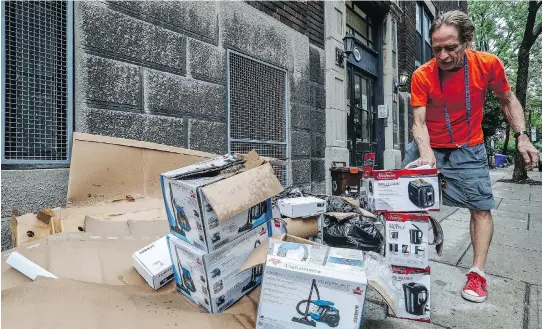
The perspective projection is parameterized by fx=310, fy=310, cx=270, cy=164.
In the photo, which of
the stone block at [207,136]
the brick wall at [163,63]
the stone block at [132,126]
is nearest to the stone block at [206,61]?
the brick wall at [163,63]

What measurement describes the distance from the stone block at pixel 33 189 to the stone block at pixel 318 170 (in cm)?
353

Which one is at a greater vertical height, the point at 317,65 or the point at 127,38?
the point at 317,65

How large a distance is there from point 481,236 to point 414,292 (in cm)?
81

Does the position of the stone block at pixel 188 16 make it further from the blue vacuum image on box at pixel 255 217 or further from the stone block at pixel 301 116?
the blue vacuum image on box at pixel 255 217

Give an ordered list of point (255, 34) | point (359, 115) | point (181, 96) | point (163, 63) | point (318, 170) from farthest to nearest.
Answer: point (359, 115)
point (318, 170)
point (255, 34)
point (181, 96)
point (163, 63)

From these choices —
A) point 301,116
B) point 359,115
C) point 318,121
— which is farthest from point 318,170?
point 359,115

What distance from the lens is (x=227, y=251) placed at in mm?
1559

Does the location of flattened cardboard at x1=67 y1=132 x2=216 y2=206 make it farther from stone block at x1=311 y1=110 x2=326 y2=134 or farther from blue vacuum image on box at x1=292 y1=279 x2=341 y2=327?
stone block at x1=311 y1=110 x2=326 y2=134

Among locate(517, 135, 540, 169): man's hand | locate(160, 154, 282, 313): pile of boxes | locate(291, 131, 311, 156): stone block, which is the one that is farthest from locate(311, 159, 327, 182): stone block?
locate(160, 154, 282, 313): pile of boxes

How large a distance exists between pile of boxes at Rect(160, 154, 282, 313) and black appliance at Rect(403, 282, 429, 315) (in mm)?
848

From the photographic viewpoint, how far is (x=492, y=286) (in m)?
2.23

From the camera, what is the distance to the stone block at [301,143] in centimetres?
473

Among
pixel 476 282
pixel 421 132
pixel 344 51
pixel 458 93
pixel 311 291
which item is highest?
pixel 344 51

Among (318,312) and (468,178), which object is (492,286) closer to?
(468,178)
